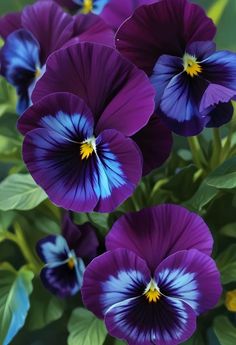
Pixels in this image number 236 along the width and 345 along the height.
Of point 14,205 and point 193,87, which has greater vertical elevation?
point 193,87

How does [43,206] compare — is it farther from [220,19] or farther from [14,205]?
[220,19]

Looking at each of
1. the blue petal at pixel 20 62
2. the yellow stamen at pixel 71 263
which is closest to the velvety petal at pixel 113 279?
the yellow stamen at pixel 71 263

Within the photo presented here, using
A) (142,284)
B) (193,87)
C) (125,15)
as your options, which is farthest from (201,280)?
(125,15)

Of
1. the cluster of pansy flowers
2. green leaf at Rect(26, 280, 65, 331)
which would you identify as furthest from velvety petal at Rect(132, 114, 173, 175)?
green leaf at Rect(26, 280, 65, 331)

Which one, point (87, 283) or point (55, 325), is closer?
point (87, 283)

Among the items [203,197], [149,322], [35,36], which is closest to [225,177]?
[203,197]
